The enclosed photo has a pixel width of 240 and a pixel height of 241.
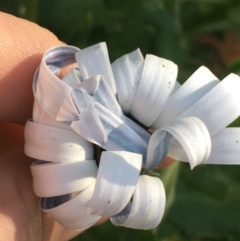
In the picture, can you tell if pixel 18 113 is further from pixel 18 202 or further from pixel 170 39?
pixel 170 39

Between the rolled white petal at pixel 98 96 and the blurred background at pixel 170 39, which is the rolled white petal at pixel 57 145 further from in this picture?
the blurred background at pixel 170 39

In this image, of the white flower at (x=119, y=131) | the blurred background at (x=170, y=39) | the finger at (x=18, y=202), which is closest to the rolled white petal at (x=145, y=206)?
the white flower at (x=119, y=131)

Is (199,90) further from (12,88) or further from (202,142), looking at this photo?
(12,88)

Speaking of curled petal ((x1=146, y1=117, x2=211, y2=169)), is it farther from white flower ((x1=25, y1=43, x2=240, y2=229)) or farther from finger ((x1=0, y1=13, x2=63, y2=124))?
finger ((x1=0, y1=13, x2=63, y2=124))

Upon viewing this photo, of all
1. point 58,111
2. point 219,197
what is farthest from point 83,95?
point 219,197

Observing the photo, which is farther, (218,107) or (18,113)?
(18,113)

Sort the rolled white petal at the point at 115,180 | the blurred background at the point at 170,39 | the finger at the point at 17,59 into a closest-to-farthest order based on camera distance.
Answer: the rolled white petal at the point at 115,180
the finger at the point at 17,59
the blurred background at the point at 170,39

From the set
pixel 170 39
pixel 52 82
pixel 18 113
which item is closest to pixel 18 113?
pixel 18 113

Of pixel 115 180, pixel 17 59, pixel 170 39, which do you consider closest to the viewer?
pixel 115 180
